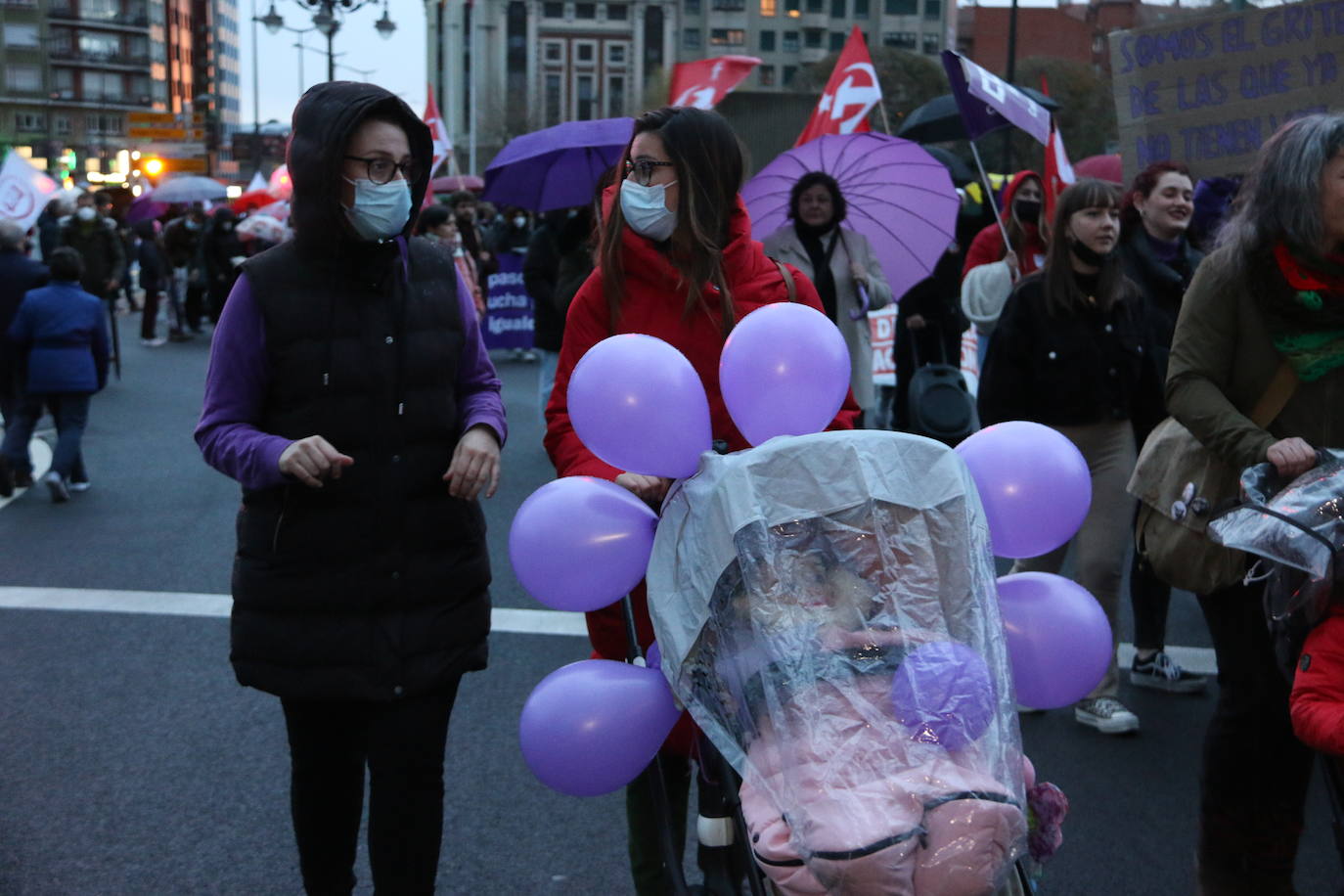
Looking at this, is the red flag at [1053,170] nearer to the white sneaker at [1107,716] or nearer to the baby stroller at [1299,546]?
the white sneaker at [1107,716]

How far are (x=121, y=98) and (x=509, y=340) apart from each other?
118 metres

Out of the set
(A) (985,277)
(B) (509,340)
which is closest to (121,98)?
(B) (509,340)

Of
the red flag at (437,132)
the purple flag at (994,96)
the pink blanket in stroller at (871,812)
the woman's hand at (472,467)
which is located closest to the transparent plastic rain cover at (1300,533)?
the pink blanket in stroller at (871,812)

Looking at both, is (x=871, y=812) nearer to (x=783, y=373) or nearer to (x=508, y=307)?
(x=783, y=373)

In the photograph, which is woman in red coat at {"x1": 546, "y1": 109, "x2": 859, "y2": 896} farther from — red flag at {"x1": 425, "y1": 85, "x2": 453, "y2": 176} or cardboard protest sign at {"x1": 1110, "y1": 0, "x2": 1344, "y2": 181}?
red flag at {"x1": 425, "y1": 85, "x2": 453, "y2": 176}

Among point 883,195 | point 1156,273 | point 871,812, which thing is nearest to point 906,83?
point 883,195

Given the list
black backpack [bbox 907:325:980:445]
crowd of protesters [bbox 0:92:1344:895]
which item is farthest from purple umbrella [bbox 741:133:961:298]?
crowd of protesters [bbox 0:92:1344:895]

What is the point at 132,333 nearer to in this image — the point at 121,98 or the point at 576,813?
the point at 576,813

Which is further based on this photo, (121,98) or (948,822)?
(121,98)

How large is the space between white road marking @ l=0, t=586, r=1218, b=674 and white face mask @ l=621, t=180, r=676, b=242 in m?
3.41

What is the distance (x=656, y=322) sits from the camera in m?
3.24

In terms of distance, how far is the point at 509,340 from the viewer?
15734mm

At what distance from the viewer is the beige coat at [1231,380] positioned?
3225 mm

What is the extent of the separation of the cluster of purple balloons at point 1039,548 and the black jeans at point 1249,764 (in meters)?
0.88
